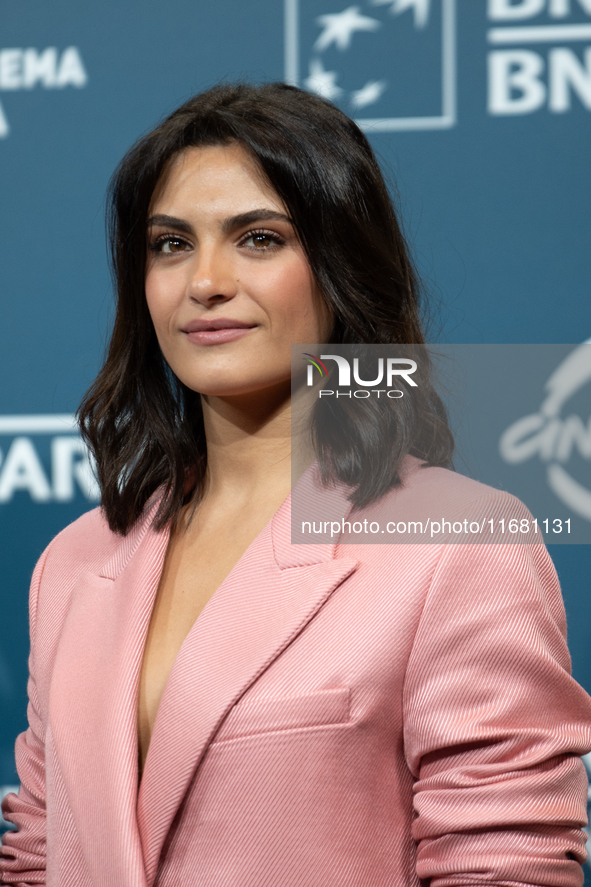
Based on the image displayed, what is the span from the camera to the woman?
1059 millimetres

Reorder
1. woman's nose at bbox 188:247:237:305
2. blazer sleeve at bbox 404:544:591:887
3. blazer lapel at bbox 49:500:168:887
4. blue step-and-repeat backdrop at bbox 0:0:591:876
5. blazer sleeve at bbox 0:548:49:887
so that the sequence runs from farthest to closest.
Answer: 1. blue step-and-repeat backdrop at bbox 0:0:591:876
2. blazer sleeve at bbox 0:548:49:887
3. woman's nose at bbox 188:247:237:305
4. blazer lapel at bbox 49:500:168:887
5. blazer sleeve at bbox 404:544:591:887

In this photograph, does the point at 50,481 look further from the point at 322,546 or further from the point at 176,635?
the point at 322,546

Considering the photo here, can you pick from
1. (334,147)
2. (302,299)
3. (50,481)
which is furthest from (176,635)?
(50,481)

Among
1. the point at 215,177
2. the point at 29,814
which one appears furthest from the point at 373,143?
the point at 29,814

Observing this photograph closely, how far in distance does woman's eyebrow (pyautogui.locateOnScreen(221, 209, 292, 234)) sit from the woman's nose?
38 mm

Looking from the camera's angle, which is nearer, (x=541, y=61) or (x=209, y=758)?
(x=209, y=758)

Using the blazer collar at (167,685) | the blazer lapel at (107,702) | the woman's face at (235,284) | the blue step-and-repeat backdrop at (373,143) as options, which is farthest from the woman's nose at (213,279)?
the blue step-and-repeat backdrop at (373,143)

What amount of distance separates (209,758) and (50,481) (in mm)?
1311

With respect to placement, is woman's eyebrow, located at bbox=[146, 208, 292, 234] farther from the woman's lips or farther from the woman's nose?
the woman's lips

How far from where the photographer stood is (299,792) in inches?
42.0

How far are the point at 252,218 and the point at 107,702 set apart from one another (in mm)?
695

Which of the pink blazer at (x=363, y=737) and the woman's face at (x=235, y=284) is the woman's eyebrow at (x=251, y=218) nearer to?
the woman's face at (x=235, y=284)

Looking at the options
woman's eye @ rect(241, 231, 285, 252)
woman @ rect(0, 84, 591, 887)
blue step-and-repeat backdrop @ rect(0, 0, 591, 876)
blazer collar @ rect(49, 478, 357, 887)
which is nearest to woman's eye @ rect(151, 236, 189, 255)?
woman @ rect(0, 84, 591, 887)

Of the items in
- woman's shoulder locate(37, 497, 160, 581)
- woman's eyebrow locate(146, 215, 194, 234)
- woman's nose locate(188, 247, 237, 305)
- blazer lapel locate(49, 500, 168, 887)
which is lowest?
blazer lapel locate(49, 500, 168, 887)
